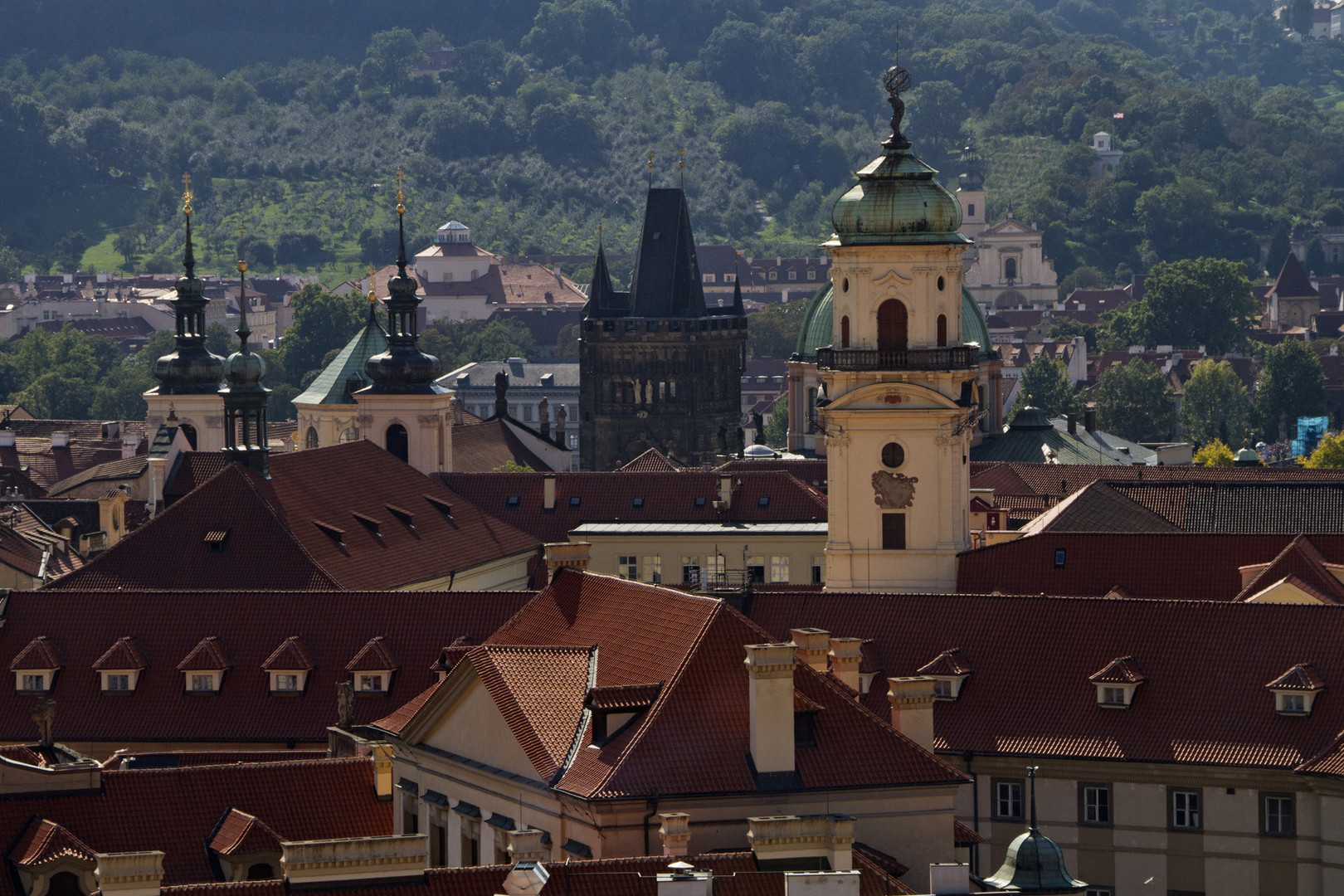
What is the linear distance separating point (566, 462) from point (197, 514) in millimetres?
57660

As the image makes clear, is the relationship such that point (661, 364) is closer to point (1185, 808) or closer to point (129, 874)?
point (1185, 808)

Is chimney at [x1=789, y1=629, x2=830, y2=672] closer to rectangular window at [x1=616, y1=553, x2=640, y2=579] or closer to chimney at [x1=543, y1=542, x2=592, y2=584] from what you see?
chimney at [x1=543, y1=542, x2=592, y2=584]

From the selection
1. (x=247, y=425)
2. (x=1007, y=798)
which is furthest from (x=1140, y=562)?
(x=247, y=425)

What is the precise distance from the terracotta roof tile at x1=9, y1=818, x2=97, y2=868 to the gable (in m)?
7.10

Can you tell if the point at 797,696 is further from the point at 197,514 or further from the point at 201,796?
the point at 197,514

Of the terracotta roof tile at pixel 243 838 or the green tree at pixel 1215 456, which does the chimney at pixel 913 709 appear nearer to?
the terracotta roof tile at pixel 243 838

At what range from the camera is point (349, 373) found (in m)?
140

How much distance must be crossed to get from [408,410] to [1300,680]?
6256 centimetres

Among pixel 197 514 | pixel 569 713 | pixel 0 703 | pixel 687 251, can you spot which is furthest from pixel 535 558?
pixel 687 251

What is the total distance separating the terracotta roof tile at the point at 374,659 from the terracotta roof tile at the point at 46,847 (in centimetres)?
2176

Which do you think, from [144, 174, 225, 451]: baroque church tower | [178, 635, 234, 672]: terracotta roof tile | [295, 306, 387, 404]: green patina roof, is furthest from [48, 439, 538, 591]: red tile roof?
[144, 174, 225, 451]: baroque church tower

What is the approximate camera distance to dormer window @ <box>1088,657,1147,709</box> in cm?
6881

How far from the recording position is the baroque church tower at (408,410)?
126 m

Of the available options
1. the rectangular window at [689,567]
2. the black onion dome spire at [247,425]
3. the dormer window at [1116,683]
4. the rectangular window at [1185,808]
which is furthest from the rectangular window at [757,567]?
the rectangular window at [1185,808]
